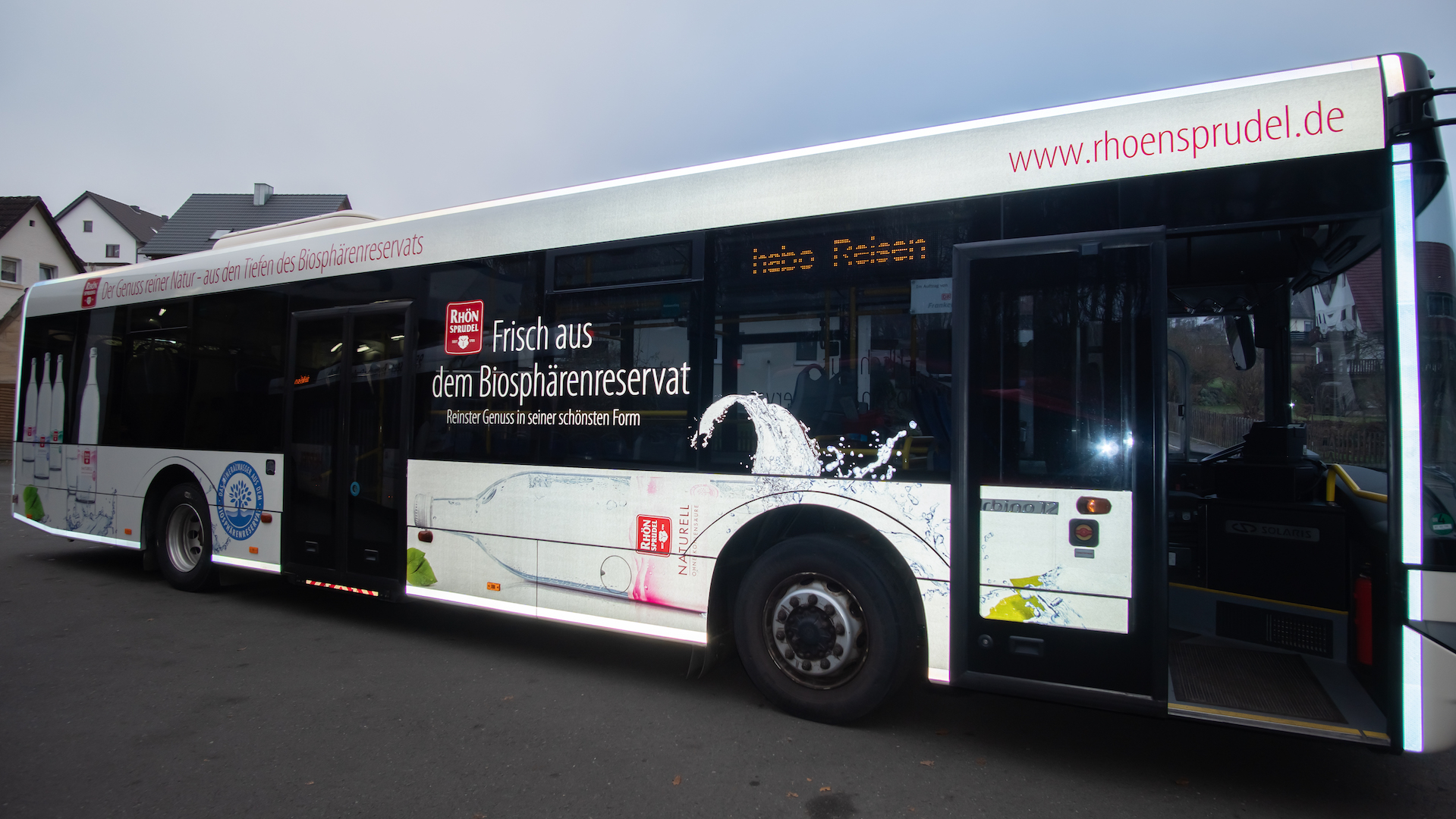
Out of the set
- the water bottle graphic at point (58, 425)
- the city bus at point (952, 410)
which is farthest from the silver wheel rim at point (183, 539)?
the water bottle graphic at point (58, 425)

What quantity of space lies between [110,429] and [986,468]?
8595 mm

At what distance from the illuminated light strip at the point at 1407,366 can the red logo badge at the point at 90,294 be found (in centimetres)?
1050

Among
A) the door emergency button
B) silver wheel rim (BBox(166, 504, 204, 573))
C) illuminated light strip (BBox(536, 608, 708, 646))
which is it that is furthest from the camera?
silver wheel rim (BBox(166, 504, 204, 573))

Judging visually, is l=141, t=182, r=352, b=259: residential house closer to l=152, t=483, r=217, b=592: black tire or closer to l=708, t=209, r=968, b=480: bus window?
l=152, t=483, r=217, b=592: black tire

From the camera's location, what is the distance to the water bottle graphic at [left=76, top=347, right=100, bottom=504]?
8.08 metres

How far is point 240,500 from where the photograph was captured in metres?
6.95

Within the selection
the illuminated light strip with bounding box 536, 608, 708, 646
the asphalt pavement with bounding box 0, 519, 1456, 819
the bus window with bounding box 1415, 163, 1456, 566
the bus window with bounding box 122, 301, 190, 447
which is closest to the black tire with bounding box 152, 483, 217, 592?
the bus window with bounding box 122, 301, 190, 447

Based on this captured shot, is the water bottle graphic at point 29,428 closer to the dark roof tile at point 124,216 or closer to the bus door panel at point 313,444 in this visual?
the bus door panel at point 313,444

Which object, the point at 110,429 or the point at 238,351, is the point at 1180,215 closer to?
the point at 238,351

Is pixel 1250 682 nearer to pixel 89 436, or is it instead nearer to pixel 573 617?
pixel 573 617

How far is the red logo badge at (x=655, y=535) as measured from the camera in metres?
4.73

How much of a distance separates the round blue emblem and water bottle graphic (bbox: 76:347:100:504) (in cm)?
220

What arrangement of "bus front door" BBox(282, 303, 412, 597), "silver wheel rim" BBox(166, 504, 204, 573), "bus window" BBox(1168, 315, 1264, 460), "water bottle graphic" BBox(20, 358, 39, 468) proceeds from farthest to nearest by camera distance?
"water bottle graphic" BBox(20, 358, 39, 468)
"silver wheel rim" BBox(166, 504, 204, 573)
"bus front door" BBox(282, 303, 412, 597)
"bus window" BBox(1168, 315, 1264, 460)

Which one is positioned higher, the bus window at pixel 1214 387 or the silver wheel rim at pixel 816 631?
the bus window at pixel 1214 387
